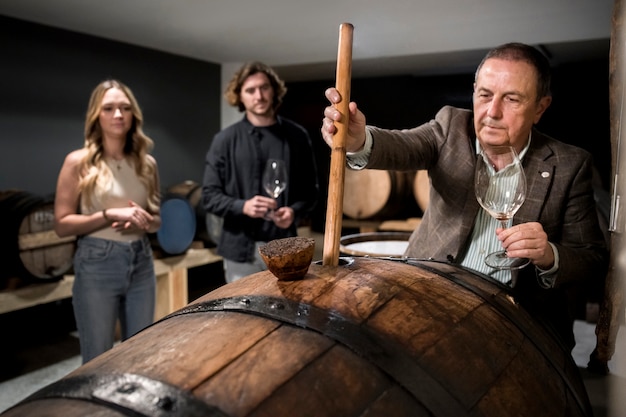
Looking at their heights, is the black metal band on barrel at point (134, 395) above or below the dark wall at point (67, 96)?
below

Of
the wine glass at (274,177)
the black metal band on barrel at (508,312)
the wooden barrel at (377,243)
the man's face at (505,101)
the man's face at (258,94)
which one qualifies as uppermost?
the man's face at (258,94)

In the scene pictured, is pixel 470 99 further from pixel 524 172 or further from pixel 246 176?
pixel 524 172

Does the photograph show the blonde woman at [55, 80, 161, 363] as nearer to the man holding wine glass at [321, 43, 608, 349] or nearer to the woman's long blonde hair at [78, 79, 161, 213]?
the woman's long blonde hair at [78, 79, 161, 213]

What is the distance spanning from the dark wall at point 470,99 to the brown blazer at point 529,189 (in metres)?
3.05

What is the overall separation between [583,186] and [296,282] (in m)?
1.15

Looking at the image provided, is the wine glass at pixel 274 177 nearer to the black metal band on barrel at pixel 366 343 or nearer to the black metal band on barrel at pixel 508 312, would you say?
the black metal band on barrel at pixel 508 312

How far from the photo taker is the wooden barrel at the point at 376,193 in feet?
17.5

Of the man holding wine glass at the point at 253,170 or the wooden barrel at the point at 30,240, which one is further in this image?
the wooden barrel at the point at 30,240

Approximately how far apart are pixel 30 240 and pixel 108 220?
1.16 metres

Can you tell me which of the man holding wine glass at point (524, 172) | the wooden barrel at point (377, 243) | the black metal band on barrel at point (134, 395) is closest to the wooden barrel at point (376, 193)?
the wooden barrel at point (377, 243)

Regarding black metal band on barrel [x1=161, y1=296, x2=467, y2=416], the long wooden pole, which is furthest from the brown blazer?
black metal band on barrel [x1=161, y1=296, x2=467, y2=416]

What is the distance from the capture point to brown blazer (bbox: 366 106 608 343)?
1804mm

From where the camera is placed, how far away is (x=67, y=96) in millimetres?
4828

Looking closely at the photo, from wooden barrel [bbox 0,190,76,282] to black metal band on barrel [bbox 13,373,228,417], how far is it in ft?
10.0
